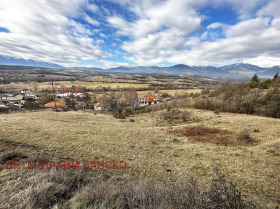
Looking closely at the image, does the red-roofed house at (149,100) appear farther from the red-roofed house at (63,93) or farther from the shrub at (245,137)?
the shrub at (245,137)

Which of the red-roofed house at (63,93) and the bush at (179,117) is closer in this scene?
the bush at (179,117)

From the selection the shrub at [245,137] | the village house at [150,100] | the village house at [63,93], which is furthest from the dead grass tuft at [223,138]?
the village house at [63,93]

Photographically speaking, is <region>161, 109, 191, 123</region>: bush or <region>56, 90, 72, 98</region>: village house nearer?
<region>161, 109, 191, 123</region>: bush

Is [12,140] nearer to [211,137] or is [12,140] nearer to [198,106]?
[211,137]

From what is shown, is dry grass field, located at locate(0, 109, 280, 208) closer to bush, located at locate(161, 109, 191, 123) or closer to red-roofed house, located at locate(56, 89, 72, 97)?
bush, located at locate(161, 109, 191, 123)

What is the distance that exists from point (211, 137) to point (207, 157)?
5087 mm

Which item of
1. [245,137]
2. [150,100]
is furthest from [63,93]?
[245,137]

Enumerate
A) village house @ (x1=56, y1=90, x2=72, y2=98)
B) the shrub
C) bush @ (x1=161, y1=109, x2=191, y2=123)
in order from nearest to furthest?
the shrub → bush @ (x1=161, y1=109, x2=191, y2=123) → village house @ (x1=56, y1=90, x2=72, y2=98)

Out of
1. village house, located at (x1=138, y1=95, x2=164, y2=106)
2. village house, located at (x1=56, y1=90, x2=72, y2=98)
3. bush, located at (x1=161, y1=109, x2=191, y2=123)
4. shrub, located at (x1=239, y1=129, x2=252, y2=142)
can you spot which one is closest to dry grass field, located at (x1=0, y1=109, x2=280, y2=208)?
shrub, located at (x1=239, y1=129, x2=252, y2=142)

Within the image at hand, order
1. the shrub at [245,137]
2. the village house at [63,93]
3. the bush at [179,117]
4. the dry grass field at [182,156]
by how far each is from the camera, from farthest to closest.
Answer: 1. the village house at [63,93]
2. the bush at [179,117]
3. the shrub at [245,137]
4. the dry grass field at [182,156]

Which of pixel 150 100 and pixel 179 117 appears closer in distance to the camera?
pixel 179 117

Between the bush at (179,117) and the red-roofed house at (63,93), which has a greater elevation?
the bush at (179,117)

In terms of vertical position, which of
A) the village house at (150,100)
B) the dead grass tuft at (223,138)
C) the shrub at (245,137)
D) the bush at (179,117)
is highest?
the shrub at (245,137)

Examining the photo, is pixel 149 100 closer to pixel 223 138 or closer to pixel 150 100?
pixel 150 100
